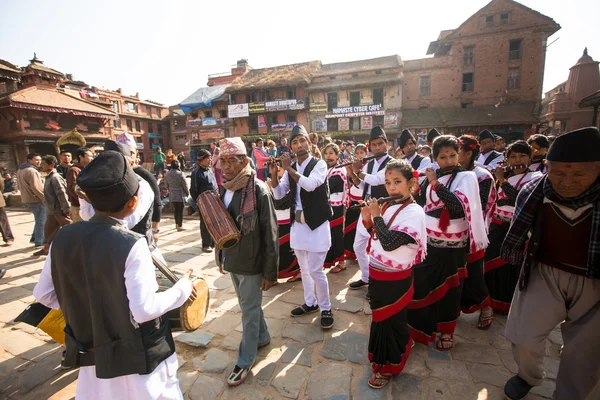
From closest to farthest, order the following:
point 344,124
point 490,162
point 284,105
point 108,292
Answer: point 108,292, point 490,162, point 344,124, point 284,105

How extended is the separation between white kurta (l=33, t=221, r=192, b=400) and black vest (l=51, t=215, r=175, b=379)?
5 cm

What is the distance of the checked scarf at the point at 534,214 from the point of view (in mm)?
1808

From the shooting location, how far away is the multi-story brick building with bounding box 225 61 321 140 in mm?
28641

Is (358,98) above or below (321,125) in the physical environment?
above

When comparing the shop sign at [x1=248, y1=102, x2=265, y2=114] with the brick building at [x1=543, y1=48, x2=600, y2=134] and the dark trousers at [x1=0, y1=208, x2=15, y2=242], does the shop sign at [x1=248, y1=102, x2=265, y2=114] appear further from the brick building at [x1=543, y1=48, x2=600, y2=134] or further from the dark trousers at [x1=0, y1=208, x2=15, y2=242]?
the brick building at [x1=543, y1=48, x2=600, y2=134]

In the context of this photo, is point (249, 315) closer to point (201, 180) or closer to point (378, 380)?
point (378, 380)

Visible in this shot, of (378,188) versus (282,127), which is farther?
(282,127)

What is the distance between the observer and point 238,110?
30.7 m

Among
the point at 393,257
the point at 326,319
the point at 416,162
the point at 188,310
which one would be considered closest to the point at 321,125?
the point at 416,162

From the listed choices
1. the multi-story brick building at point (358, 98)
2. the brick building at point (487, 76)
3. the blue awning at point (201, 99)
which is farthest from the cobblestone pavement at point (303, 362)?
the blue awning at point (201, 99)

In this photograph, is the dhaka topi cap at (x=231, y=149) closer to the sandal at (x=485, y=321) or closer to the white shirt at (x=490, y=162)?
the sandal at (x=485, y=321)

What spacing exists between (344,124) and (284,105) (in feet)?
21.0

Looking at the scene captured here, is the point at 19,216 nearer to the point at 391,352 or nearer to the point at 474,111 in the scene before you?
the point at 391,352

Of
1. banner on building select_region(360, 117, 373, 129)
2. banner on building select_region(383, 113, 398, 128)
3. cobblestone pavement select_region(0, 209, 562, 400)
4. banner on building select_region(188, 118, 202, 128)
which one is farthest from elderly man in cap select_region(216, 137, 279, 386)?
banner on building select_region(188, 118, 202, 128)
